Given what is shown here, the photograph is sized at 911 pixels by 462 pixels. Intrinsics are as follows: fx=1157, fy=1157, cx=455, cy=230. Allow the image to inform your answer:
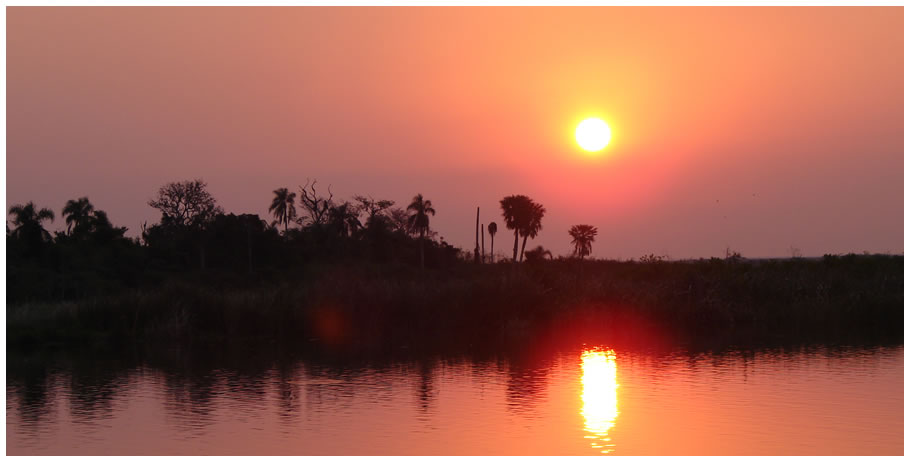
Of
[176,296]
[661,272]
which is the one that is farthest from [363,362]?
[661,272]

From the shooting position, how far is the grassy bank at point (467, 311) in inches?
1431

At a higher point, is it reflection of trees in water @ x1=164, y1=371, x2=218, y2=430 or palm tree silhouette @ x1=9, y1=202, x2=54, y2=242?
palm tree silhouette @ x1=9, y1=202, x2=54, y2=242

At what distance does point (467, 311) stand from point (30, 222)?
31.7 meters

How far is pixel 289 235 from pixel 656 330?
162ft

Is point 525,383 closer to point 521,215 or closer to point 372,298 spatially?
point 372,298

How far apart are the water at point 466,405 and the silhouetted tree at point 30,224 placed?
1198 inches

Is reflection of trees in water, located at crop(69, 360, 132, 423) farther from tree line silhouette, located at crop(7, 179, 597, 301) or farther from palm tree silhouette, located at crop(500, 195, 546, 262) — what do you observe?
palm tree silhouette, located at crop(500, 195, 546, 262)

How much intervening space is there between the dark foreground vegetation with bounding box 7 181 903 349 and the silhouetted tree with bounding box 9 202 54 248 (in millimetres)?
136

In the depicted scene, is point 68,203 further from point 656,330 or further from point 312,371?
point 312,371

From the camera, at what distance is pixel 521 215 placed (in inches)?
3713

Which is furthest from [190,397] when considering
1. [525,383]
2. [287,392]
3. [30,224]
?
[30,224]

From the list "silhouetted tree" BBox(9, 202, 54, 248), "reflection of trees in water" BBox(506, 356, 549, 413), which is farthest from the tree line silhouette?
"reflection of trees in water" BBox(506, 356, 549, 413)

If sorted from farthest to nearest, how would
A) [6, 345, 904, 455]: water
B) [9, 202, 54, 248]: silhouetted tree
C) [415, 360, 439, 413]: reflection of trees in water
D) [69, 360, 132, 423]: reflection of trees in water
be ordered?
[9, 202, 54, 248]: silhouetted tree
[415, 360, 439, 413]: reflection of trees in water
[69, 360, 132, 423]: reflection of trees in water
[6, 345, 904, 455]: water

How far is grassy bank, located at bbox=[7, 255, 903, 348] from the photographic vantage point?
36.3 meters
